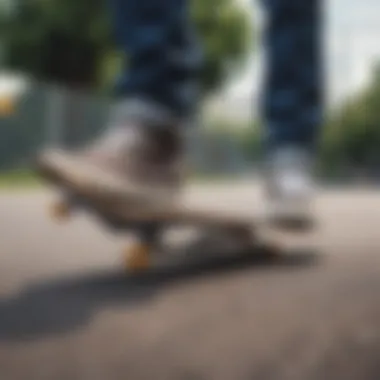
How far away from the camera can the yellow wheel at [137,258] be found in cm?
67

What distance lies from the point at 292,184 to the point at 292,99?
0.19 ft

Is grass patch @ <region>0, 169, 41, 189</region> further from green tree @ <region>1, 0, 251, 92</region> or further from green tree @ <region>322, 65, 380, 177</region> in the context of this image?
green tree @ <region>322, 65, 380, 177</region>

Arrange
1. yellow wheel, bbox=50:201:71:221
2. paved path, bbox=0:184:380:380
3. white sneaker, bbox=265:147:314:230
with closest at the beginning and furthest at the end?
paved path, bbox=0:184:380:380 < yellow wheel, bbox=50:201:71:221 < white sneaker, bbox=265:147:314:230

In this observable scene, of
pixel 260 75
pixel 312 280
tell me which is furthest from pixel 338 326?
pixel 260 75

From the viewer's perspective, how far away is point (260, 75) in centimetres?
71

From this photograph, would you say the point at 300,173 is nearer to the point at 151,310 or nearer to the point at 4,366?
the point at 151,310

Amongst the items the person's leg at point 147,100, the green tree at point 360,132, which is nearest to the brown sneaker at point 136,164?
the person's leg at point 147,100

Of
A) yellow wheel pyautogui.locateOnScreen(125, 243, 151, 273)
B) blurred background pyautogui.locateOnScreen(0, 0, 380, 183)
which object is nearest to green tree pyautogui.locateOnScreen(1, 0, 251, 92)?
blurred background pyautogui.locateOnScreen(0, 0, 380, 183)

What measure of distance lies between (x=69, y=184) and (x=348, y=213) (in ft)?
0.56

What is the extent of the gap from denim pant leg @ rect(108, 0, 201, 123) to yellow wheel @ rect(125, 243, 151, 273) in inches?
3.5

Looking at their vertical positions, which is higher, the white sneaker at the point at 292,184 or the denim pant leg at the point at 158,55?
the denim pant leg at the point at 158,55

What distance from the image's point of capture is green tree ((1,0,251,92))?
1.71 feet

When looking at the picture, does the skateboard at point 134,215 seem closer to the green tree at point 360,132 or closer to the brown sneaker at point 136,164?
the brown sneaker at point 136,164

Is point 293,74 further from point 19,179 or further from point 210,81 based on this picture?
point 19,179
